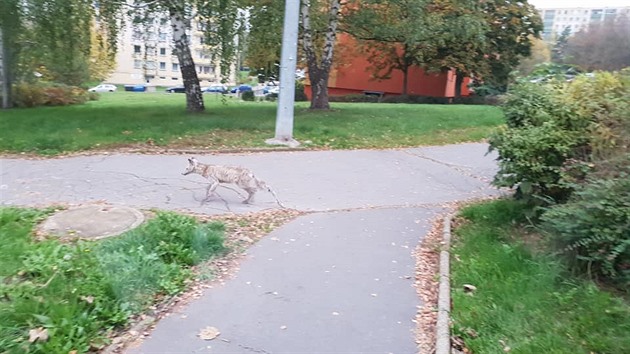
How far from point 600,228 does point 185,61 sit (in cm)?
1252

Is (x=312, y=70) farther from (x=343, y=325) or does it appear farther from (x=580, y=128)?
(x=343, y=325)

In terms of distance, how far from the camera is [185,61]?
14672 millimetres

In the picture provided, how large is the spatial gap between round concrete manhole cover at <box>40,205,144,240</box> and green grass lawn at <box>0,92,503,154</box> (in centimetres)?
461

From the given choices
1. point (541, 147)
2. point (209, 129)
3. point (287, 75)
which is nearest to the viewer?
point (541, 147)

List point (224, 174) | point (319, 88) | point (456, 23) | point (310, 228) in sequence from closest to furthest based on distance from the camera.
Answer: point (310, 228) < point (224, 174) < point (456, 23) < point (319, 88)

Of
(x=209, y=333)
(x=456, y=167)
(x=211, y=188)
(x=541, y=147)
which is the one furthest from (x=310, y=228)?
(x=456, y=167)

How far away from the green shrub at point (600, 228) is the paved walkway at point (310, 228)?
1.47m

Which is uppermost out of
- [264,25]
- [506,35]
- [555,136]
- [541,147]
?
[506,35]

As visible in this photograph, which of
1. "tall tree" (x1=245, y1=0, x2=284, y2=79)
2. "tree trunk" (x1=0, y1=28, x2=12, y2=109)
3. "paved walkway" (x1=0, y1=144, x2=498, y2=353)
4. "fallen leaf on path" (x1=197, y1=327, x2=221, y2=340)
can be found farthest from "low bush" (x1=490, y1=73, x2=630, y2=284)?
"tree trunk" (x1=0, y1=28, x2=12, y2=109)

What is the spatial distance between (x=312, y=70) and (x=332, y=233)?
11.8m

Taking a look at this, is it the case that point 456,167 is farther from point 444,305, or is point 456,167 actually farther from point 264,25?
point 264,25

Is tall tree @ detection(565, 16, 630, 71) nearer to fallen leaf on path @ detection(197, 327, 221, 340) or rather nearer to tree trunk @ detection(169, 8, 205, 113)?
tree trunk @ detection(169, 8, 205, 113)

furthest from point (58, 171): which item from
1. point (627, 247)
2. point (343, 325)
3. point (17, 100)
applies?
point (17, 100)

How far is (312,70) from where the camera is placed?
17.2 metres
